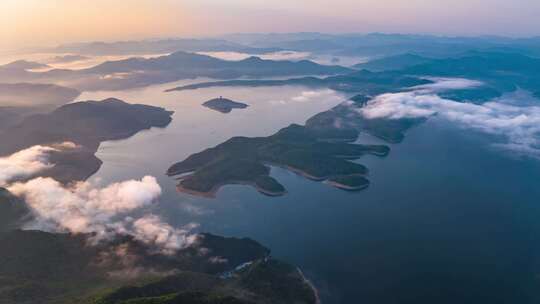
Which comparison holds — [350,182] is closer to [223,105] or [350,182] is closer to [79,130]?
[79,130]

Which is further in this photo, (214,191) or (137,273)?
(214,191)

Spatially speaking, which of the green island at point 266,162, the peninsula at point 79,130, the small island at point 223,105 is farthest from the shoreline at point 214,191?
the small island at point 223,105

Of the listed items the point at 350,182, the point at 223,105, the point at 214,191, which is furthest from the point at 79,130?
the point at 350,182

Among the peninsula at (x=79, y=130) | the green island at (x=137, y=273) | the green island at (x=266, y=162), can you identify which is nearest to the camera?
the green island at (x=137, y=273)

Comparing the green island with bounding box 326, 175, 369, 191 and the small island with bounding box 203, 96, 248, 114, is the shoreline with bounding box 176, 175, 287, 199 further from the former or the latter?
the small island with bounding box 203, 96, 248, 114

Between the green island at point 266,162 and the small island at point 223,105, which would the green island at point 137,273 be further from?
the small island at point 223,105

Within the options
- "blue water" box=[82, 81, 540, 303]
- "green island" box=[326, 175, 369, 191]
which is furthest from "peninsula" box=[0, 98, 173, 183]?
"green island" box=[326, 175, 369, 191]

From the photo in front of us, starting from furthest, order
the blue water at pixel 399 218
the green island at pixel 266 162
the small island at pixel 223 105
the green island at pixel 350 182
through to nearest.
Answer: the small island at pixel 223 105 < the green island at pixel 350 182 < the green island at pixel 266 162 < the blue water at pixel 399 218

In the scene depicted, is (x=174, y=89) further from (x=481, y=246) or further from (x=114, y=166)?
(x=481, y=246)

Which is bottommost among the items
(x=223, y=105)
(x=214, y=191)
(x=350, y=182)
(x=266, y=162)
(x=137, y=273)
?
(x=214, y=191)
